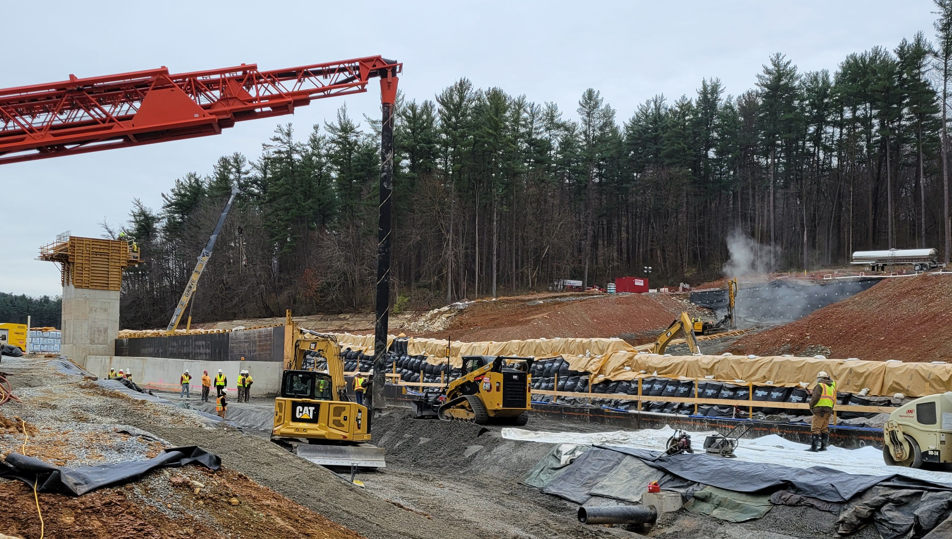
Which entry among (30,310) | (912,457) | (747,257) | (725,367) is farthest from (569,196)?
(30,310)

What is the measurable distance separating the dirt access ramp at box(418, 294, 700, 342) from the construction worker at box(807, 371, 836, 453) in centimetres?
2643

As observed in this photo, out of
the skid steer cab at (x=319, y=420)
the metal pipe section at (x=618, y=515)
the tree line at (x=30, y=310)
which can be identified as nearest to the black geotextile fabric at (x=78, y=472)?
the metal pipe section at (x=618, y=515)

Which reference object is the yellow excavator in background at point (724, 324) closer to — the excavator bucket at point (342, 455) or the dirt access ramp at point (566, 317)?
the dirt access ramp at point (566, 317)

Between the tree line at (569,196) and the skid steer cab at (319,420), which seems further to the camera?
the tree line at (569,196)

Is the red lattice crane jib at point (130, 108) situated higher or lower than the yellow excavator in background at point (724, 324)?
higher

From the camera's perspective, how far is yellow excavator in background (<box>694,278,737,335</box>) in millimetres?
39322

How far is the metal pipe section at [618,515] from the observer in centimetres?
1179

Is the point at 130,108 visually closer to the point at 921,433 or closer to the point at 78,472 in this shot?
the point at 78,472

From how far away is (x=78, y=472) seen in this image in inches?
279

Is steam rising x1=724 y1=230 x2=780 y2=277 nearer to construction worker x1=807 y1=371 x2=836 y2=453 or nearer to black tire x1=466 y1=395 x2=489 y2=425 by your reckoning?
black tire x1=466 y1=395 x2=489 y2=425

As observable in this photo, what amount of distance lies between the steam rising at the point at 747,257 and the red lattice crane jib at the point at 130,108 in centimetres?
5631

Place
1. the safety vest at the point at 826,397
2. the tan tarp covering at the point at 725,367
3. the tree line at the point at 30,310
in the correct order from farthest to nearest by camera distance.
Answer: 1. the tree line at the point at 30,310
2. the tan tarp covering at the point at 725,367
3. the safety vest at the point at 826,397

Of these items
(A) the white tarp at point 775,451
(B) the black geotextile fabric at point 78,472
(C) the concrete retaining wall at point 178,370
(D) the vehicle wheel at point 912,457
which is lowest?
(C) the concrete retaining wall at point 178,370

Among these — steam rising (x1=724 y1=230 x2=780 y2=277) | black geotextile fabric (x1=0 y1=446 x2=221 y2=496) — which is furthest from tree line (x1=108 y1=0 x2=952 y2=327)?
black geotextile fabric (x1=0 y1=446 x2=221 y2=496)
